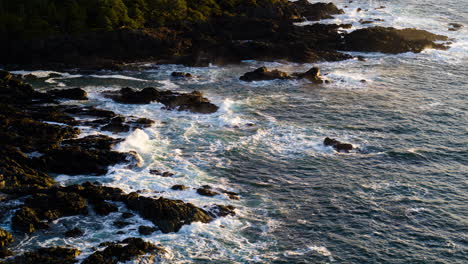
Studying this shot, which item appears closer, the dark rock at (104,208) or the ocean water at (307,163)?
the ocean water at (307,163)

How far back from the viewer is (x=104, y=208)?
38.6m

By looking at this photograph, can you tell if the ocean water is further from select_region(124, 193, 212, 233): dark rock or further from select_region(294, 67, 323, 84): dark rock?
select_region(294, 67, 323, 84): dark rock

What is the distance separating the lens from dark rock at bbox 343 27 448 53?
86.5m

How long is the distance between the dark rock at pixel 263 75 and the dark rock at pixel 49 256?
138 feet

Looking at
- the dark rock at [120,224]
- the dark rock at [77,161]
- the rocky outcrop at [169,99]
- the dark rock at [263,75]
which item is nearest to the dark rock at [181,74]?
the dark rock at [263,75]

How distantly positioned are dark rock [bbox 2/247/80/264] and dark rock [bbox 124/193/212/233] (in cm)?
607

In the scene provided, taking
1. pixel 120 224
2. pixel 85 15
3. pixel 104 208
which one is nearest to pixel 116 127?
pixel 104 208

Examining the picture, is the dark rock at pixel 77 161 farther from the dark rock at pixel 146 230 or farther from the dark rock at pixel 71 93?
the dark rock at pixel 71 93

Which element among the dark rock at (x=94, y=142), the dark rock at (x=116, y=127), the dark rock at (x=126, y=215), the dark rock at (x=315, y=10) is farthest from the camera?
the dark rock at (x=315, y=10)

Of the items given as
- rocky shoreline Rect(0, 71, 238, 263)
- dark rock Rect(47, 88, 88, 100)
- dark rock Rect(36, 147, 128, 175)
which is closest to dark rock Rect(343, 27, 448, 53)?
rocky shoreline Rect(0, 71, 238, 263)

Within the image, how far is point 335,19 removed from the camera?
10488cm

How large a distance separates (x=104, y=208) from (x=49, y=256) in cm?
640

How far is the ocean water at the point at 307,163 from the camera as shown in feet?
118

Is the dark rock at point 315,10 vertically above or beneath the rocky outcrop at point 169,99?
above
